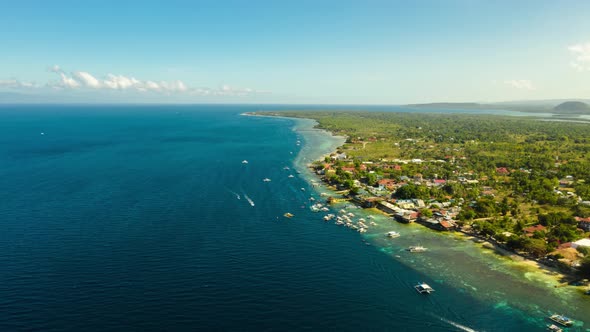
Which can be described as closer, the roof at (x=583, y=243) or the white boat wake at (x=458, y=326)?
the white boat wake at (x=458, y=326)

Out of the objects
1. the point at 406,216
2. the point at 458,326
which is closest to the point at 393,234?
the point at 406,216

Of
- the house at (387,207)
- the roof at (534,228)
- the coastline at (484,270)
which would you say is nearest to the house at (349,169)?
the house at (387,207)

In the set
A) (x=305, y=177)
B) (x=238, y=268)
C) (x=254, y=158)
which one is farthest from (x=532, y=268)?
(x=254, y=158)

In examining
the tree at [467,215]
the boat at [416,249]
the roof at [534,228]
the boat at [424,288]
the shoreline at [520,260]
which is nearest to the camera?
the boat at [424,288]

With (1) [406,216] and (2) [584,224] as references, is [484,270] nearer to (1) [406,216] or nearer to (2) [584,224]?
(1) [406,216]

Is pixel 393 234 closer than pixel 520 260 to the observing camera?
No

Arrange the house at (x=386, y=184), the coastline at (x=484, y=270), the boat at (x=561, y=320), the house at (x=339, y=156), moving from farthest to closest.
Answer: the house at (x=339, y=156), the house at (x=386, y=184), the coastline at (x=484, y=270), the boat at (x=561, y=320)

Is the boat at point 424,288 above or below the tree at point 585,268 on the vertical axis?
below

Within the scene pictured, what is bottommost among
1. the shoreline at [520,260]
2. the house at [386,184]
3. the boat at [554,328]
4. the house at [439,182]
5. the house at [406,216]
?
the boat at [554,328]

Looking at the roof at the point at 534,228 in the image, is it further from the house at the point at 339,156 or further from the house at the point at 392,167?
the house at the point at 339,156
